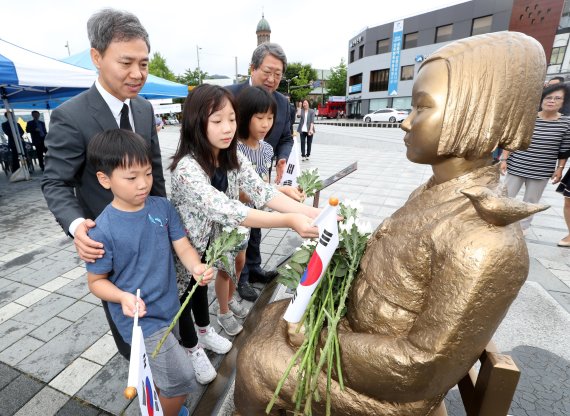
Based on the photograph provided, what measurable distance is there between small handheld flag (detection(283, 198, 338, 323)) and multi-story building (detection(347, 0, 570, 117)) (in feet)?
83.8

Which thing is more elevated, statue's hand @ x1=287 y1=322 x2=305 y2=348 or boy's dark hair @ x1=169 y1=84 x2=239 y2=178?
boy's dark hair @ x1=169 y1=84 x2=239 y2=178

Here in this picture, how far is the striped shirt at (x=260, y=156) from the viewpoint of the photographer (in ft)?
8.85

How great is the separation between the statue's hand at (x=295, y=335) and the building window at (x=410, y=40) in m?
37.3

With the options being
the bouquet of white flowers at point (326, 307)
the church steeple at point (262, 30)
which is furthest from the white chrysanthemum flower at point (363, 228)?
the church steeple at point (262, 30)

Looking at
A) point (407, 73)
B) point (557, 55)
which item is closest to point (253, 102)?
point (557, 55)

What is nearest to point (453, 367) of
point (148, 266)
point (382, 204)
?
point (148, 266)

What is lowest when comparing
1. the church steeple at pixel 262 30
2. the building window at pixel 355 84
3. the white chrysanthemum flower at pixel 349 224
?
the white chrysanthemum flower at pixel 349 224

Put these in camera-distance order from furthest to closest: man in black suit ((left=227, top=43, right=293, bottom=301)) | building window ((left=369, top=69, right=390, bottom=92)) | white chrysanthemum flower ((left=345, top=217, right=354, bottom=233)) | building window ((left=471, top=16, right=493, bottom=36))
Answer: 1. building window ((left=369, top=69, right=390, bottom=92))
2. building window ((left=471, top=16, right=493, bottom=36))
3. man in black suit ((left=227, top=43, right=293, bottom=301))
4. white chrysanthemum flower ((left=345, top=217, right=354, bottom=233))

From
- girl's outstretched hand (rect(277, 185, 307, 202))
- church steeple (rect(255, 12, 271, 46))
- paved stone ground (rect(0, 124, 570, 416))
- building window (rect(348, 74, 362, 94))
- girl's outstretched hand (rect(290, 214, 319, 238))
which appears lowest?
paved stone ground (rect(0, 124, 570, 416))

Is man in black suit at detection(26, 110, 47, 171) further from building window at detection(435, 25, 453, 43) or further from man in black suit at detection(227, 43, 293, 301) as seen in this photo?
building window at detection(435, 25, 453, 43)

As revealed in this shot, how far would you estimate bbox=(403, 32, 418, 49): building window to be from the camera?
31.8 m

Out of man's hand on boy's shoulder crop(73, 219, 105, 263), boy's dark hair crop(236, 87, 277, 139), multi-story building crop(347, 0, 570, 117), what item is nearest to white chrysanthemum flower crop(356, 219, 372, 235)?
man's hand on boy's shoulder crop(73, 219, 105, 263)

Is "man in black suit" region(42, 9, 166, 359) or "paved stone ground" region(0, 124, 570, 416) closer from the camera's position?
"man in black suit" region(42, 9, 166, 359)

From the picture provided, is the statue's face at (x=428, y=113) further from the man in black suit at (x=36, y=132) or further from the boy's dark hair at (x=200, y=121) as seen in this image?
the man in black suit at (x=36, y=132)
